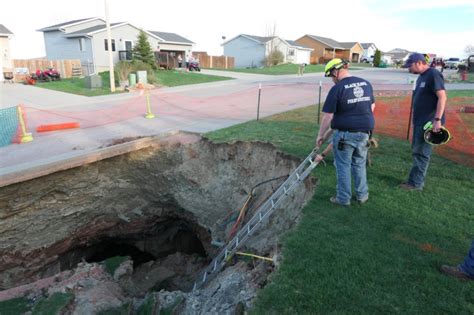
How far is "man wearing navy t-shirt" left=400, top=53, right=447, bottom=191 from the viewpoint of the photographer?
5.05 m

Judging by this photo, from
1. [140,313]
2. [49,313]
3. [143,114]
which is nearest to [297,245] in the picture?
[140,313]

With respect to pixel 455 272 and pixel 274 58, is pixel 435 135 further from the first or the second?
pixel 274 58

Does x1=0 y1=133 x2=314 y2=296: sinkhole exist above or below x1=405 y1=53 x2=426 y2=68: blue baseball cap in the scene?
below

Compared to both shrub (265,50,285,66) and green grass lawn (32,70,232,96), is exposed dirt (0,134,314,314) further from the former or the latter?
shrub (265,50,285,66)

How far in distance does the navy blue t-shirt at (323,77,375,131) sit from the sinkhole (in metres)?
2.35

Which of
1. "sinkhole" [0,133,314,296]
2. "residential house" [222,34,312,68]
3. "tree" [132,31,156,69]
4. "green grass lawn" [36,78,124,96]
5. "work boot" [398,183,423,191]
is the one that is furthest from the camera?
"residential house" [222,34,312,68]

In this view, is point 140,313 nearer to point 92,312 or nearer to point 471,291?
point 92,312

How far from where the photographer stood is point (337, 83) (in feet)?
16.0

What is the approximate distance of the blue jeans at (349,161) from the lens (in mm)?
4930

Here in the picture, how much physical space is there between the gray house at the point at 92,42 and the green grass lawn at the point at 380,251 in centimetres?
2958

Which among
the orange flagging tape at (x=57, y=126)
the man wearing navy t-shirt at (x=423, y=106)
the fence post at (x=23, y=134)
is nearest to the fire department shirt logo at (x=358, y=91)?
the man wearing navy t-shirt at (x=423, y=106)

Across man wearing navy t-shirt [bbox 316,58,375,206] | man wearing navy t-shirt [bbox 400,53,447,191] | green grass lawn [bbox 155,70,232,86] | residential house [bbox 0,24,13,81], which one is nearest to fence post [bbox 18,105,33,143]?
man wearing navy t-shirt [bbox 316,58,375,206]

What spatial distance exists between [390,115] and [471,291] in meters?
9.54

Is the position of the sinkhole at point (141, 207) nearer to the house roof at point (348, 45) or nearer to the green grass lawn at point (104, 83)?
the green grass lawn at point (104, 83)
